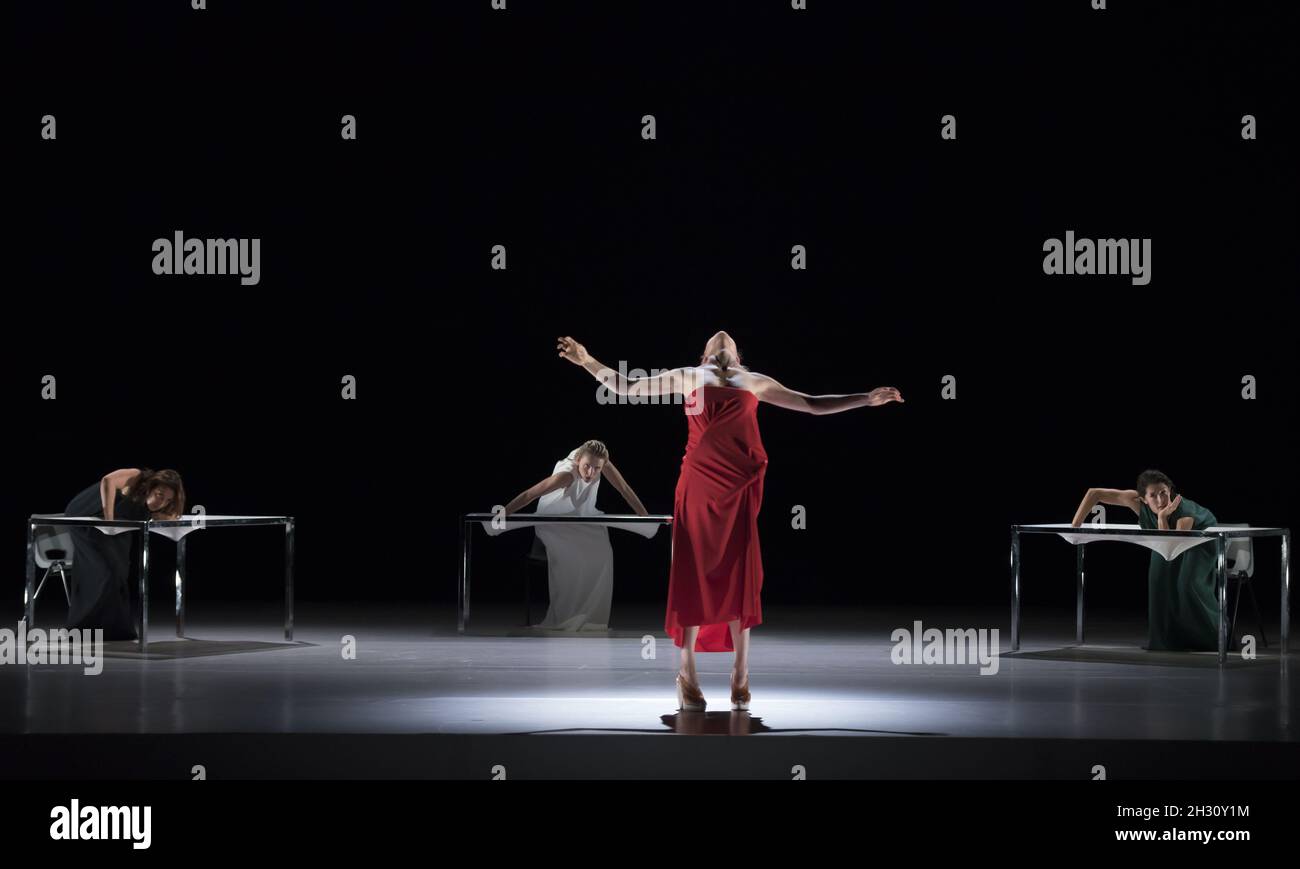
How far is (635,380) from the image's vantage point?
5293 millimetres

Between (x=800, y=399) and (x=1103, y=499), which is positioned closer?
(x=800, y=399)

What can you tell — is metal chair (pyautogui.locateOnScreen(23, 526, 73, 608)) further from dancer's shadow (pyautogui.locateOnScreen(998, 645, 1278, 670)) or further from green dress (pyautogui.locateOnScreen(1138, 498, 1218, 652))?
green dress (pyautogui.locateOnScreen(1138, 498, 1218, 652))

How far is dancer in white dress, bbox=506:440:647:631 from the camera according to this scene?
856 cm

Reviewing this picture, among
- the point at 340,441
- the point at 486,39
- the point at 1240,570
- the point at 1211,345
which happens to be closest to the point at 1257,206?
the point at 1211,345

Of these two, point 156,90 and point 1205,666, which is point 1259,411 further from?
point 156,90

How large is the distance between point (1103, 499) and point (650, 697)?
272 centimetres

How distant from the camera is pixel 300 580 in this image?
34.7 feet

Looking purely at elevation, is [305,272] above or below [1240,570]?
above

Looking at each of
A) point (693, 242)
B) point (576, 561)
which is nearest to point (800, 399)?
point (576, 561)

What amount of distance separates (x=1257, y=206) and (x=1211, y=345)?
0.86m
